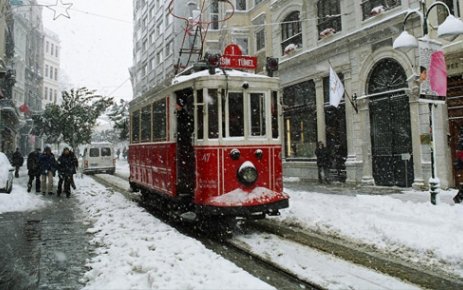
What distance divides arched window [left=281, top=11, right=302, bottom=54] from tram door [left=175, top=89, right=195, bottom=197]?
1264 centimetres

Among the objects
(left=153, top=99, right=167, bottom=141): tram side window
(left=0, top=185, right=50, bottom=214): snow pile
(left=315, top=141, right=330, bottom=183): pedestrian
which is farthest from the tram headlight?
(left=315, top=141, right=330, bottom=183): pedestrian

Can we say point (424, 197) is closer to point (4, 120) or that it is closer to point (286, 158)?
point (286, 158)

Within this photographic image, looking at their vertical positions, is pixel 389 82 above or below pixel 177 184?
above

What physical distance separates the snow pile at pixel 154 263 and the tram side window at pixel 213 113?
81.0 inches

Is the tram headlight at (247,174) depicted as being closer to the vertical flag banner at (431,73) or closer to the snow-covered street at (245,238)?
the snow-covered street at (245,238)

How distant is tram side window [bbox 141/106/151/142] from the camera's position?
10.5m

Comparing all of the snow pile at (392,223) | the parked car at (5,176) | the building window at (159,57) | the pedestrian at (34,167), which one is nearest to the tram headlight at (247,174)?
the snow pile at (392,223)

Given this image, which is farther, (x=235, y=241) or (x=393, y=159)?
(x=393, y=159)

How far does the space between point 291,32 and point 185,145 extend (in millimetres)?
14204

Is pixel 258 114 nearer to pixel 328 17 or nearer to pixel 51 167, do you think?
pixel 51 167

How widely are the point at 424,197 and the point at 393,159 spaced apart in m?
3.48

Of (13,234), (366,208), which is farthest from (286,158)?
(13,234)

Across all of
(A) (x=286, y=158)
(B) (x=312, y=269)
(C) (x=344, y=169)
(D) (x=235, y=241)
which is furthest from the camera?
(A) (x=286, y=158)

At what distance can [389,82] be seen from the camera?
49.6 feet
